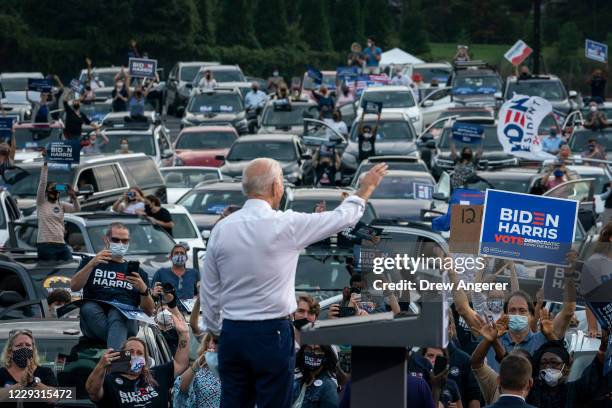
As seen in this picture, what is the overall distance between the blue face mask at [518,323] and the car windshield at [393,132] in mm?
22577

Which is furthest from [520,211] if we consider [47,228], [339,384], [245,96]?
[245,96]

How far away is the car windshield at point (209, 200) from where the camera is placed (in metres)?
24.5

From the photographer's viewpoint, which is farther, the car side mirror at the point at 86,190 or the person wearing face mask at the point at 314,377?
the car side mirror at the point at 86,190

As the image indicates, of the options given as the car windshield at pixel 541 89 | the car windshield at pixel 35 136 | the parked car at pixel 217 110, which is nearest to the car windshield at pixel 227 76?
the parked car at pixel 217 110

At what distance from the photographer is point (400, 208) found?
25078 millimetres

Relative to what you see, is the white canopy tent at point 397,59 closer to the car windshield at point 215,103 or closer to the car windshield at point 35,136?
the car windshield at point 215,103

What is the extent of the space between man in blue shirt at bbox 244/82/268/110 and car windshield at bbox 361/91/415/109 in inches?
167

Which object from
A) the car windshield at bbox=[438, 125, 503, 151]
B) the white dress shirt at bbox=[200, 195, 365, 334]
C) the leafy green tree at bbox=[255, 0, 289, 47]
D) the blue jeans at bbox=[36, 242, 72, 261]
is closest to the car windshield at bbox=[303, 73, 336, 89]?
the car windshield at bbox=[438, 125, 503, 151]

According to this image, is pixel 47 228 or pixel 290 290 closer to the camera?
pixel 290 290

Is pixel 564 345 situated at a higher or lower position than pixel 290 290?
lower

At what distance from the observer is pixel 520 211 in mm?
11047

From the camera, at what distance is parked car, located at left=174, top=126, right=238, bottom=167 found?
109ft

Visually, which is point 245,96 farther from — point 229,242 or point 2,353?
point 229,242

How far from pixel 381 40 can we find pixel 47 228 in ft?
167
